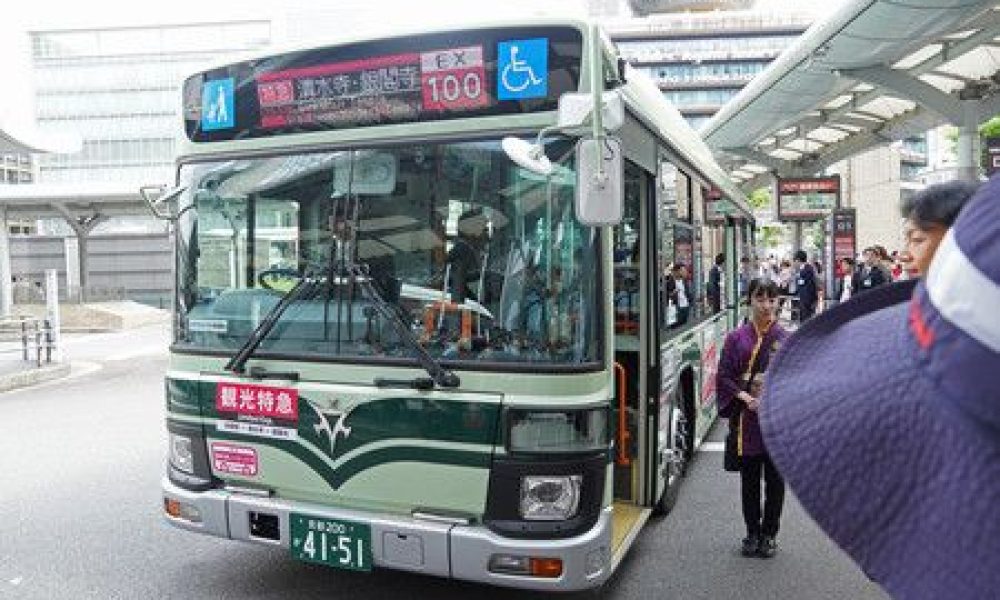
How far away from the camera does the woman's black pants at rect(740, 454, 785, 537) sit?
16.8 feet

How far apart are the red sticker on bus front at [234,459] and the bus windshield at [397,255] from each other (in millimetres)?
492

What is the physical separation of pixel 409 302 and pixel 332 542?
1144mm

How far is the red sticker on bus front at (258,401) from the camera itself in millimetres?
4184

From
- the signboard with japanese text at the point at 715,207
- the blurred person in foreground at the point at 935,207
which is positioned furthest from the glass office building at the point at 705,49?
the blurred person in foreground at the point at 935,207

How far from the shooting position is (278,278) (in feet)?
14.5

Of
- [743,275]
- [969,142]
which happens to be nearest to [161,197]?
[743,275]

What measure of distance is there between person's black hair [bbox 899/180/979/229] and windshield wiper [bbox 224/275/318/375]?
106 inches

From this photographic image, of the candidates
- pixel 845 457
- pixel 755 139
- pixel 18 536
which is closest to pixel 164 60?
pixel 755 139

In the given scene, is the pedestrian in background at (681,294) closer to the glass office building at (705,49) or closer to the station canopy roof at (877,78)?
the station canopy roof at (877,78)

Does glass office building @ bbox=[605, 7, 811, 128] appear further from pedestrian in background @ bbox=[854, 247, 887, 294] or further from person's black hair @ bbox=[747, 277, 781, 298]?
person's black hair @ bbox=[747, 277, 781, 298]

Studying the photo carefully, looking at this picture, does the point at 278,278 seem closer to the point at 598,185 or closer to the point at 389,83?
the point at 389,83

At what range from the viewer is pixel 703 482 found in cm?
705

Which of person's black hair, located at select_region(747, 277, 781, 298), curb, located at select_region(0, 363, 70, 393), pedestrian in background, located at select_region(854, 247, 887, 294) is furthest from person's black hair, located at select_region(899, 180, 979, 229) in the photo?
curb, located at select_region(0, 363, 70, 393)

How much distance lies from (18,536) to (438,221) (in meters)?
3.74
